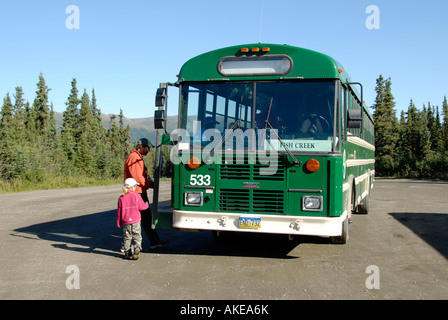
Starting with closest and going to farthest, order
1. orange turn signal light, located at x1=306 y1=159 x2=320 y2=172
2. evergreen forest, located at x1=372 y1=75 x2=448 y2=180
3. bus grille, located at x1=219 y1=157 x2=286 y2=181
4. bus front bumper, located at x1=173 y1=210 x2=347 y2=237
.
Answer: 1. bus front bumper, located at x1=173 y1=210 x2=347 y2=237
2. orange turn signal light, located at x1=306 y1=159 x2=320 y2=172
3. bus grille, located at x1=219 y1=157 x2=286 y2=181
4. evergreen forest, located at x1=372 y1=75 x2=448 y2=180

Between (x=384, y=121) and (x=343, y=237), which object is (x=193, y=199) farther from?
(x=384, y=121)

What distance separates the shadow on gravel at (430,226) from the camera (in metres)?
9.20

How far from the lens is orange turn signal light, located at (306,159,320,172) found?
6891 millimetres

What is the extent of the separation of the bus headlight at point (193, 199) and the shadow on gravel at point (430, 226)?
4311mm

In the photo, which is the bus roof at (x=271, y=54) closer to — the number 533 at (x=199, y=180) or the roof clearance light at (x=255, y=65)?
the roof clearance light at (x=255, y=65)

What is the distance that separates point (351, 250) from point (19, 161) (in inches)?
1026

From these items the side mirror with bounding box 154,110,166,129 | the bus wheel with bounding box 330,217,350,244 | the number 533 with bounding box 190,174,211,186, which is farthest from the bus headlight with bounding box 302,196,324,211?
the side mirror with bounding box 154,110,166,129

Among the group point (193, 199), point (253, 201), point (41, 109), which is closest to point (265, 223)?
point (253, 201)

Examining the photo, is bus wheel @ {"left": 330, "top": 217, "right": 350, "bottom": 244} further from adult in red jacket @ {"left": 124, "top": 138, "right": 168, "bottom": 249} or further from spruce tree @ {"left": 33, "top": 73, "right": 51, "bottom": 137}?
spruce tree @ {"left": 33, "top": 73, "right": 51, "bottom": 137}

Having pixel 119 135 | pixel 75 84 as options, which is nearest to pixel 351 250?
Result: pixel 75 84

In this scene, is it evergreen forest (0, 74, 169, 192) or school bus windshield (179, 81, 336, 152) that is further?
evergreen forest (0, 74, 169, 192)

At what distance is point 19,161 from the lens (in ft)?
97.2

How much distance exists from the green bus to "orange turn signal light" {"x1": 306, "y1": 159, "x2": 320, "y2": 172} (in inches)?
0.6

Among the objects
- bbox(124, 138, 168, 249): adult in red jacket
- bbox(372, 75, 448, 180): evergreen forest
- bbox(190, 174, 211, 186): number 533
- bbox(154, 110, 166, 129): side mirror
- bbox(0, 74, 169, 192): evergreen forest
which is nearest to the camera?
bbox(190, 174, 211, 186): number 533
